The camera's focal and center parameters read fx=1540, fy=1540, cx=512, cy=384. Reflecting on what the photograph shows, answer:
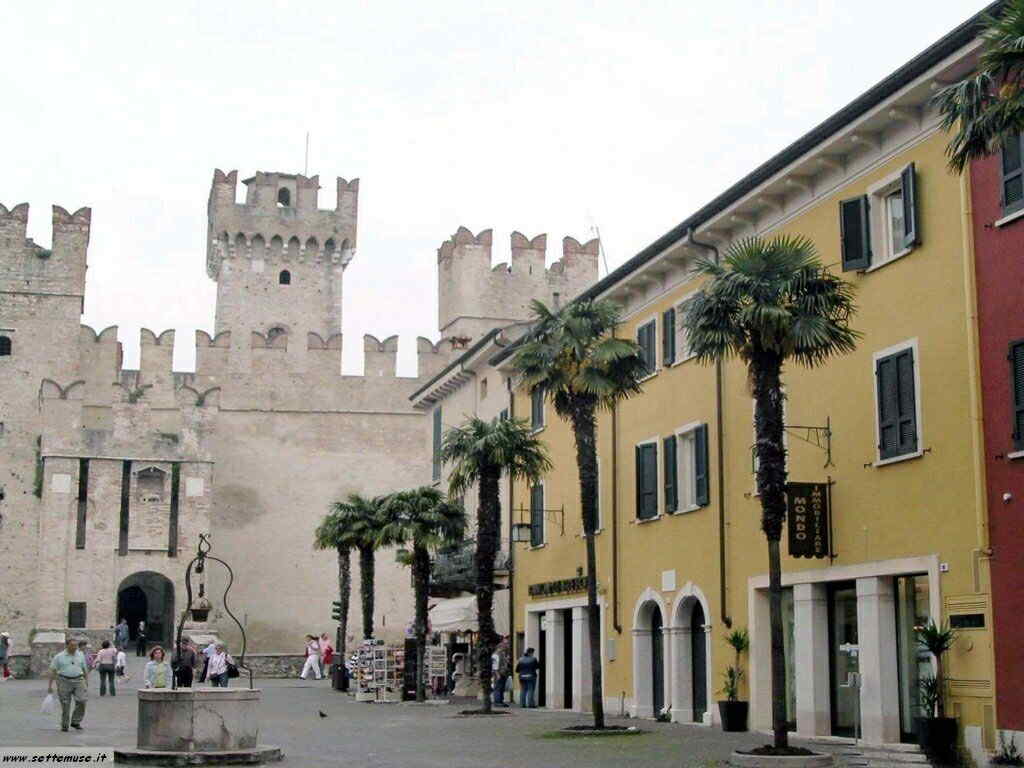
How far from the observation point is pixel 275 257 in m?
74.7

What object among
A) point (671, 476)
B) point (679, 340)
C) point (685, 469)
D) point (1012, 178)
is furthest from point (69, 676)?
point (1012, 178)

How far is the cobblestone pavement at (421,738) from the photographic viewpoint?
65.1ft

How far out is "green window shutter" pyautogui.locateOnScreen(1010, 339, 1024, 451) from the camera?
59.7 feet

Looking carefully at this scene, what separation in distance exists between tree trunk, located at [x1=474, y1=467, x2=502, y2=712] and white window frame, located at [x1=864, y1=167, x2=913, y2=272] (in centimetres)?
1231

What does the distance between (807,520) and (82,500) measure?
137ft

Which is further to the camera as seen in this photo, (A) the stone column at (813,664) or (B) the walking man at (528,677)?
(B) the walking man at (528,677)

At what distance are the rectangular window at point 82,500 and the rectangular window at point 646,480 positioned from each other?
110 ft

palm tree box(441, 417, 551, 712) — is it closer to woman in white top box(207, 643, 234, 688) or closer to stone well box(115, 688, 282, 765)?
woman in white top box(207, 643, 234, 688)

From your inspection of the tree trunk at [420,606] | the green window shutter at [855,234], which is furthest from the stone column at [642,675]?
the green window shutter at [855,234]

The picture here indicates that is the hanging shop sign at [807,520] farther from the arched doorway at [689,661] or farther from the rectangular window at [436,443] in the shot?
the rectangular window at [436,443]

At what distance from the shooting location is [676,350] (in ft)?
93.8

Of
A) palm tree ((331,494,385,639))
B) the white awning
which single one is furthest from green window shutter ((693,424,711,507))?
palm tree ((331,494,385,639))

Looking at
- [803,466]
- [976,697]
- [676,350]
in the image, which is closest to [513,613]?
[676,350]

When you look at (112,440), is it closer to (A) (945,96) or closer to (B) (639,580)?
(B) (639,580)
